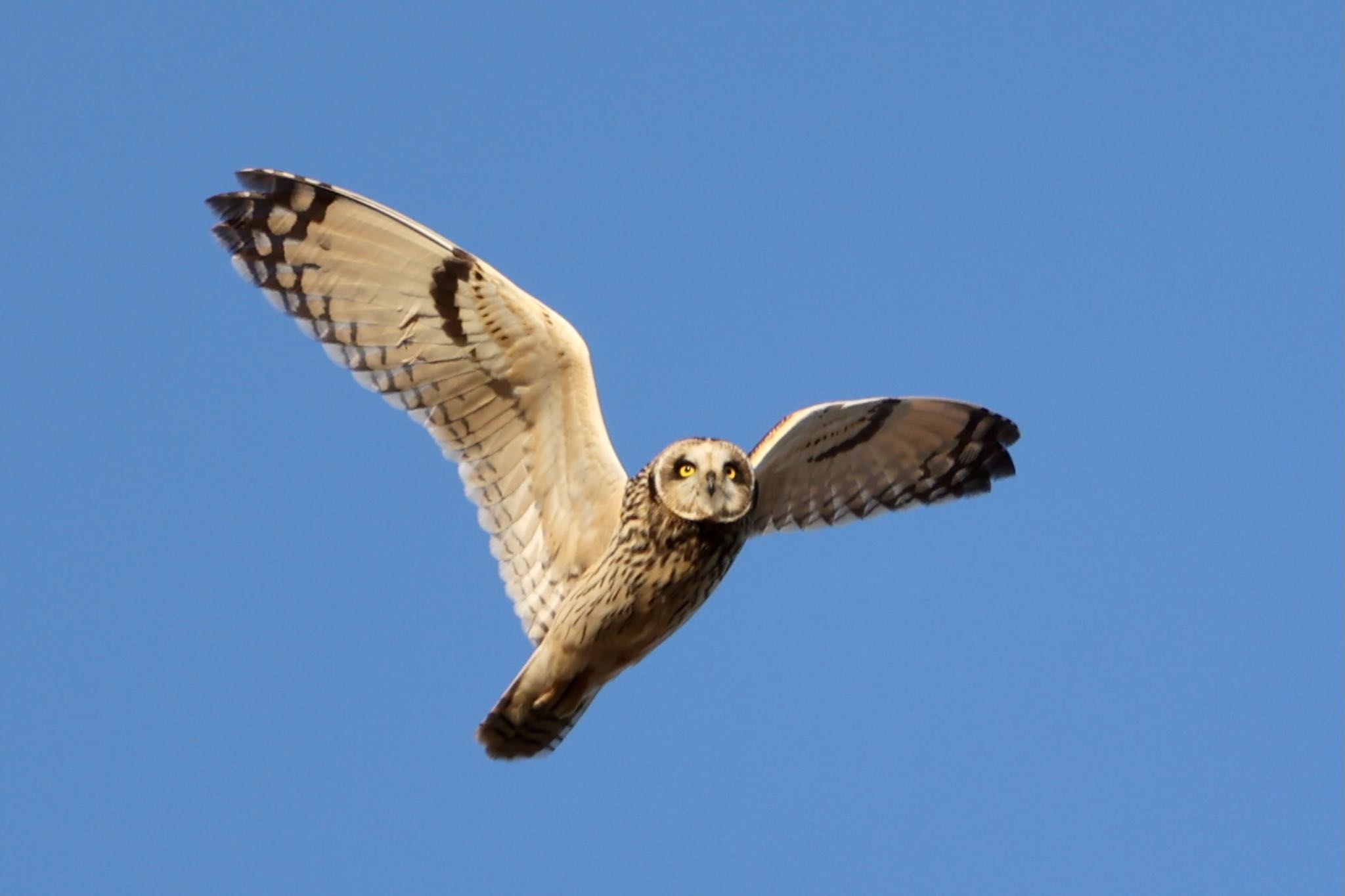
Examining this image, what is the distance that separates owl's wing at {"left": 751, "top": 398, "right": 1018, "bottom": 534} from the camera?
9.53 meters

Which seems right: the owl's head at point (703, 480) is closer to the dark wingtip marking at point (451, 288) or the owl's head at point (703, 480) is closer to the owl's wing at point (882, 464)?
the owl's wing at point (882, 464)

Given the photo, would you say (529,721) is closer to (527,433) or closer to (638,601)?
(638,601)

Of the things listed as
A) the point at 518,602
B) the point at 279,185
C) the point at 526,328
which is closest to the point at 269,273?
the point at 279,185

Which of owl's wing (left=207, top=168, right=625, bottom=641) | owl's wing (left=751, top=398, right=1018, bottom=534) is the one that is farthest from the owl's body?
owl's wing (left=751, top=398, right=1018, bottom=534)

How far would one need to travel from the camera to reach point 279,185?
29.6 ft

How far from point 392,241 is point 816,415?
1886 mm

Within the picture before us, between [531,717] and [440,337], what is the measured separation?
5.27 feet

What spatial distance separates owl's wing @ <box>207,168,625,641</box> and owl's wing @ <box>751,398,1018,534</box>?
88 cm

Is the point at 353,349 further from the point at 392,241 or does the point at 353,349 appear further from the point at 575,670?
the point at 575,670

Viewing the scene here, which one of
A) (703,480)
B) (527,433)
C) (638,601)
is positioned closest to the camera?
(703,480)

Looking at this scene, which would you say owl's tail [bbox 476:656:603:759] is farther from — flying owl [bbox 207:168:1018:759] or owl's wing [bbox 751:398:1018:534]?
owl's wing [bbox 751:398:1018:534]

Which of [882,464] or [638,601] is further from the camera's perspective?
[882,464]

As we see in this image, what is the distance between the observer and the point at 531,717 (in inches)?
354

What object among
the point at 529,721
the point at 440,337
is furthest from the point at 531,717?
the point at 440,337
